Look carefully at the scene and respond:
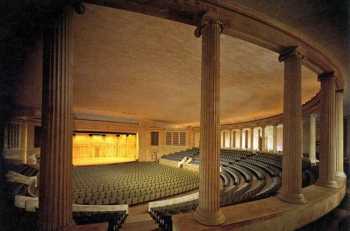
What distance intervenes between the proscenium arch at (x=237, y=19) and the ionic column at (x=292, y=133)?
474 millimetres

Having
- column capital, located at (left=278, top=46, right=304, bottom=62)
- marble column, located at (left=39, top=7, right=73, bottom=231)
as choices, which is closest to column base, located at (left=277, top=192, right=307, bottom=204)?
column capital, located at (left=278, top=46, right=304, bottom=62)

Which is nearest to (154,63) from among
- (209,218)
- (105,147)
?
(209,218)

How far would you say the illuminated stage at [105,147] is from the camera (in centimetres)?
2452

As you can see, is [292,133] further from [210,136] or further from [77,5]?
[77,5]

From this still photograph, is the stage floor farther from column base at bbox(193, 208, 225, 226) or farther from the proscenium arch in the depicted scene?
the proscenium arch

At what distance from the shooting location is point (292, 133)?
16.9 feet

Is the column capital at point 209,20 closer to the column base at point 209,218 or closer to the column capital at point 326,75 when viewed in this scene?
the column base at point 209,218

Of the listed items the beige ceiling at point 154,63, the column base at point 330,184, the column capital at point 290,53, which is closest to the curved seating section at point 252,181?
the column base at point 330,184

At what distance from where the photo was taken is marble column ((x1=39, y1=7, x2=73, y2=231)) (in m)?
2.99

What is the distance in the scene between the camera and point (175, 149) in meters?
26.4

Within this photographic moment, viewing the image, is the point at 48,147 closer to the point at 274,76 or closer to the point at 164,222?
the point at 164,222

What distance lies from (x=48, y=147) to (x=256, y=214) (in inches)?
170

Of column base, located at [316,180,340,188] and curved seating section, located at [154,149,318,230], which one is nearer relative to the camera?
column base, located at [316,180,340,188]

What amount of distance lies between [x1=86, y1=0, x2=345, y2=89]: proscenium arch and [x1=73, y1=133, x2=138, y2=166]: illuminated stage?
2130 centimetres
